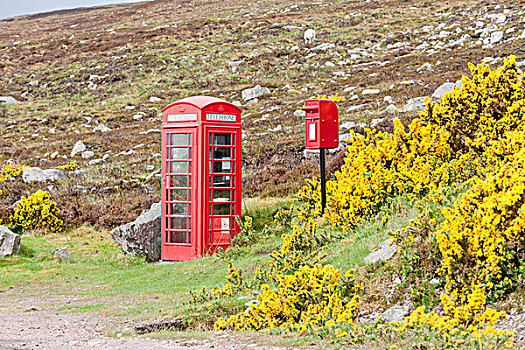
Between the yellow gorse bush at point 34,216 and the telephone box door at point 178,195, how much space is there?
501 centimetres

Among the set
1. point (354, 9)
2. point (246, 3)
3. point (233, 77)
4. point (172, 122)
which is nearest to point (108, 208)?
point (172, 122)

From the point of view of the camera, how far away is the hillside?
22166mm

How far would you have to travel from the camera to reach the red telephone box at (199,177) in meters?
12.6

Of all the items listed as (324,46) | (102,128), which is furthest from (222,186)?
(324,46)

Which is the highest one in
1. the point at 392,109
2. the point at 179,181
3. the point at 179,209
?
the point at 392,109

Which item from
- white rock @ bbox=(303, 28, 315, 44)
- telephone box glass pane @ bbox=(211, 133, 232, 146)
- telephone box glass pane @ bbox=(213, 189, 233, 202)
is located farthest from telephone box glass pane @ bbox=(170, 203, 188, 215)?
white rock @ bbox=(303, 28, 315, 44)

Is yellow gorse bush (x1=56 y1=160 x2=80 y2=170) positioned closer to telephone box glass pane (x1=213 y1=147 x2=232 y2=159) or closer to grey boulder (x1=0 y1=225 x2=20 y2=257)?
grey boulder (x1=0 y1=225 x2=20 y2=257)

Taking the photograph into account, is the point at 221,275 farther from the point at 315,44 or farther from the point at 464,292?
the point at 315,44

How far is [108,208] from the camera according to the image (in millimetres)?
17656

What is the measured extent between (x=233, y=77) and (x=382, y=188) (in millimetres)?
33666

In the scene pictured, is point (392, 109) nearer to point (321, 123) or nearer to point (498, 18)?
point (321, 123)

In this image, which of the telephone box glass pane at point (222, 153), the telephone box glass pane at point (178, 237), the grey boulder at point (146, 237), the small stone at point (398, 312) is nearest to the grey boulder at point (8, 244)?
the grey boulder at point (146, 237)

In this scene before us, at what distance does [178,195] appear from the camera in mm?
13008

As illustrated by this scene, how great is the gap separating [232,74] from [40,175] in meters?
23.1
